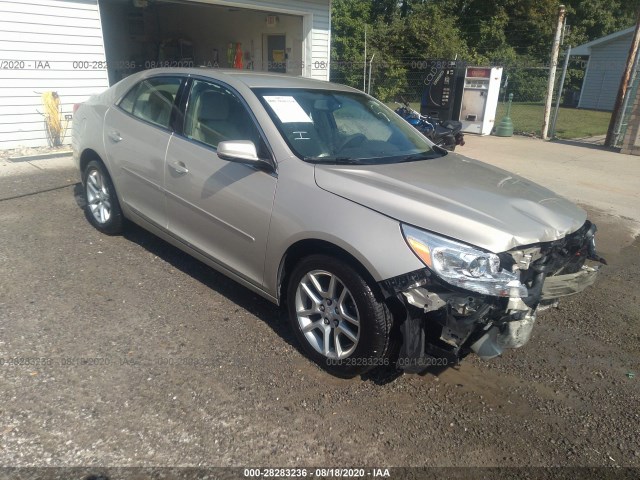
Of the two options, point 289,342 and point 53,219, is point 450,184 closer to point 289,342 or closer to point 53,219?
point 289,342

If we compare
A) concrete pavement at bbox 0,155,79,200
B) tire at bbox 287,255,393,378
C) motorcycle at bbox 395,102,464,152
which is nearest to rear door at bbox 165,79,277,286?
tire at bbox 287,255,393,378

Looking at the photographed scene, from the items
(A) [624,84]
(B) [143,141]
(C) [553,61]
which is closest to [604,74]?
(C) [553,61]

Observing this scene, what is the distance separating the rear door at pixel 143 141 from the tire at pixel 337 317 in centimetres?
156

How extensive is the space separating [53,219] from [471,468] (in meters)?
4.95

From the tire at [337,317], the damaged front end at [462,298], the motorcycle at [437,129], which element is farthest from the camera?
the motorcycle at [437,129]

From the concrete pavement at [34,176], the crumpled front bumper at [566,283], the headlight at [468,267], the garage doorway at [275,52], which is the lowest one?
the concrete pavement at [34,176]

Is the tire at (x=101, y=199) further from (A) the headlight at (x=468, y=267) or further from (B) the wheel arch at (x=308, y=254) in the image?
(A) the headlight at (x=468, y=267)

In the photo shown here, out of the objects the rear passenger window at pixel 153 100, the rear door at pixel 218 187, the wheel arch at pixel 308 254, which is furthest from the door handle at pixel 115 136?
the wheel arch at pixel 308 254

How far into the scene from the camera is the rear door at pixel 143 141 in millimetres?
3896

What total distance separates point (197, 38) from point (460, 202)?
1742cm

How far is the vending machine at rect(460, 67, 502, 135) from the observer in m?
13.5

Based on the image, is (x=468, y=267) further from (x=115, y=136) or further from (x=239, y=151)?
(x=115, y=136)

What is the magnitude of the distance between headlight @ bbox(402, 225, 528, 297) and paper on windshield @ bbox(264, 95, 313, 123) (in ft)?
4.56

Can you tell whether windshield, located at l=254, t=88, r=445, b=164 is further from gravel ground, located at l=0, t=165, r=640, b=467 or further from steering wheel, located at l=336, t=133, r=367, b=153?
gravel ground, located at l=0, t=165, r=640, b=467
